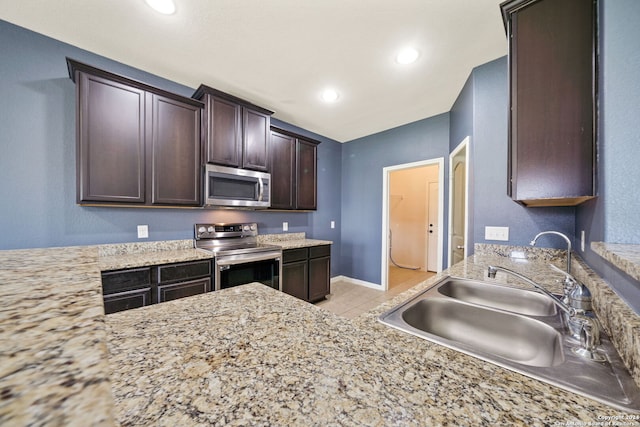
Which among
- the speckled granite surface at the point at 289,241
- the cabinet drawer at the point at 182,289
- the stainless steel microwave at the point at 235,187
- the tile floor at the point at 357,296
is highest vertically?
the stainless steel microwave at the point at 235,187

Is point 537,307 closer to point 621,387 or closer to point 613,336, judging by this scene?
point 613,336

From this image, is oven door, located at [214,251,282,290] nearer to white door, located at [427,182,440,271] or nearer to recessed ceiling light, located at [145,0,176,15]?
recessed ceiling light, located at [145,0,176,15]

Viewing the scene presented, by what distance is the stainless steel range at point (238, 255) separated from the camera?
6.88 ft

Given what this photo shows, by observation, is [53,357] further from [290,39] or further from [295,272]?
[295,272]

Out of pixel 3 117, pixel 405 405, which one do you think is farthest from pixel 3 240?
pixel 405 405

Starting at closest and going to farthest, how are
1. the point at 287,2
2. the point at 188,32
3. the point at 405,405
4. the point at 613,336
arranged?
1. the point at 405,405
2. the point at 613,336
3. the point at 287,2
4. the point at 188,32

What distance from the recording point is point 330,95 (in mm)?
2617

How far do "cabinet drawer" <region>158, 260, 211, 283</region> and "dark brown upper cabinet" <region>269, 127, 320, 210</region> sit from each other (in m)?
1.20

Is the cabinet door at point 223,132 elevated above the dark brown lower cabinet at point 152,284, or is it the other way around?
the cabinet door at point 223,132

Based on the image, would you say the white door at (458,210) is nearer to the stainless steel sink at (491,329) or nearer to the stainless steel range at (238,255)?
the stainless steel sink at (491,329)

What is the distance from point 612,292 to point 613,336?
24 cm

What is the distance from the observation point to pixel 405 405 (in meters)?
0.38

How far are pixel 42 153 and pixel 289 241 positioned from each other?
2.47 m

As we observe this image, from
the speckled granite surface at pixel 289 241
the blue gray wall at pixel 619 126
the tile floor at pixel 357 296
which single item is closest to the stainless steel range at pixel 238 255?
the speckled granite surface at pixel 289 241
